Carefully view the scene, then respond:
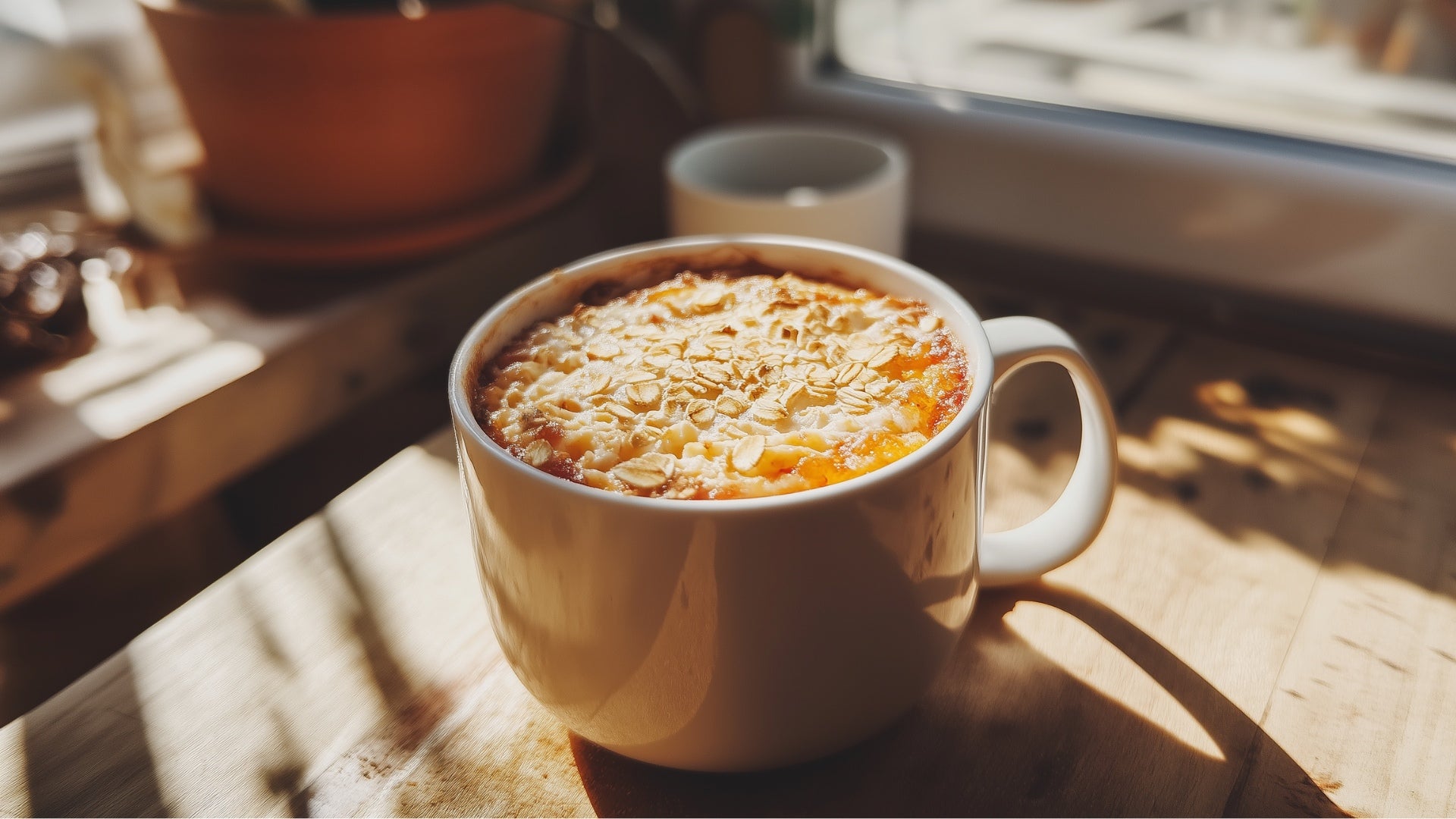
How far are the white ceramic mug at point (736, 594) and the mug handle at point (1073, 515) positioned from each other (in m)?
0.04

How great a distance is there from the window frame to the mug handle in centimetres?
40

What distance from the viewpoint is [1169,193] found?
0.83 meters

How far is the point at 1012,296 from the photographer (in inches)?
34.3

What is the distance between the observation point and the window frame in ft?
2.48

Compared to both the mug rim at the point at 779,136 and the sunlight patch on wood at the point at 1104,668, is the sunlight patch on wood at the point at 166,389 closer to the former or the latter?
the mug rim at the point at 779,136

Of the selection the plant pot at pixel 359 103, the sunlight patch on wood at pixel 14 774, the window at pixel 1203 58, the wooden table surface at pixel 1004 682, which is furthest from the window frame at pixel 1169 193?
the sunlight patch on wood at pixel 14 774

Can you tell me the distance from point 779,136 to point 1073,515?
478 mm

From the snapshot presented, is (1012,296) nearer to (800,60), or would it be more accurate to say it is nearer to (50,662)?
(800,60)

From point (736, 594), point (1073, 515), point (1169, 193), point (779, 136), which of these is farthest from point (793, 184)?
point (736, 594)

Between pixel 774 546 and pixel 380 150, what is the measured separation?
0.60 meters

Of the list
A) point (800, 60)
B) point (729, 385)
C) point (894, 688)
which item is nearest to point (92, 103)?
point (800, 60)

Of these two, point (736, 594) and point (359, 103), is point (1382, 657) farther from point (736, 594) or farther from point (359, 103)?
point (359, 103)

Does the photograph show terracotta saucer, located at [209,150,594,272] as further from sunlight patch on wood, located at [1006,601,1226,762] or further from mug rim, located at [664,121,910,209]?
sunlight patch on wood, located at [1006,601,1226,762]

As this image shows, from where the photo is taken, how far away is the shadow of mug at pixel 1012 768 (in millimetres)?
446
